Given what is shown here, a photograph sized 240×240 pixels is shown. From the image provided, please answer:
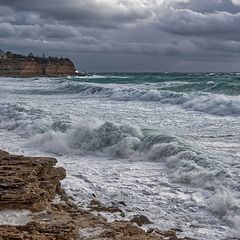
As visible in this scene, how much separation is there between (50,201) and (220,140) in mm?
6846

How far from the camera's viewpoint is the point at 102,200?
7488 mm

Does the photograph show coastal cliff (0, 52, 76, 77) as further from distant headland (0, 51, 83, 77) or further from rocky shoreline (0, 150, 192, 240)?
rocky shoreline (0, 150, 192, 240)

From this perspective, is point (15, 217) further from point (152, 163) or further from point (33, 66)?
point (33, 66)

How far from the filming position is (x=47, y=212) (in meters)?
6.34

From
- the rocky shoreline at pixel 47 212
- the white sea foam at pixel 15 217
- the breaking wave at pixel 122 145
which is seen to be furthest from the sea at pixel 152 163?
the white sea foam at pixel 15 217

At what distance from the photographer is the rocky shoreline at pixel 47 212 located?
5449mm

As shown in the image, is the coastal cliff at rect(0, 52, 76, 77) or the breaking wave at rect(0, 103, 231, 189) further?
the coastal cliff at rect(0, 52, 76, 77)

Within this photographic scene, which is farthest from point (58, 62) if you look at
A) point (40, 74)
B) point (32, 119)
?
point (32, 119)

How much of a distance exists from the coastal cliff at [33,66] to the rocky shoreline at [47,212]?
97.4 meters

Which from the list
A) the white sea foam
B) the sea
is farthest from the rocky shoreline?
the sea

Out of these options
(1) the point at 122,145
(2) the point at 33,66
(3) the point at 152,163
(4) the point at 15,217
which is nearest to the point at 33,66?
(2) the point at 33,66

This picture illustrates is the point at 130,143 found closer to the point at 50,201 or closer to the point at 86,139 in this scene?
the point at 86,139

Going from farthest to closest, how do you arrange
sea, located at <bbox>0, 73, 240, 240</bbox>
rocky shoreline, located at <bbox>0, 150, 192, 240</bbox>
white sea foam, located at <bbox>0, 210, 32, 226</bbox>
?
sea, located at <bbox>0, 73, 240, 240</bbox> < white sea foam, located at <bbox>0, 210, 32, 226</bbox> < rocky shoreline, located at <bbox>0, 150, 192, 240</bbox>

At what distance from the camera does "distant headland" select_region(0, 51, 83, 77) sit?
104 metres
